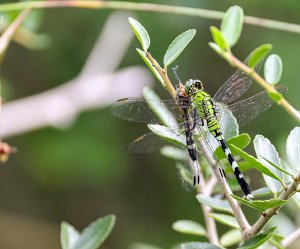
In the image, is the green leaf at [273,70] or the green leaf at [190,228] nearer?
the green leaf at [273,70]

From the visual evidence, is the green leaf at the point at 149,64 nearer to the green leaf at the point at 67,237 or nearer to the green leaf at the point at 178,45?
the green leaf at the point at 178,45

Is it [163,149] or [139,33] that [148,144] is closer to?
[163,149]

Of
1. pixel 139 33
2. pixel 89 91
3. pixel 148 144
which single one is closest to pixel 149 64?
pixel 139 33

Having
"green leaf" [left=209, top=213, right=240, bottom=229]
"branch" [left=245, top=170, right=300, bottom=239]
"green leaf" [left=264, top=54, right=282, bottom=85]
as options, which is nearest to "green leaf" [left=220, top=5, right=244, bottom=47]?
"green leaf" [left=264, top=54, right=282, bottom=85]

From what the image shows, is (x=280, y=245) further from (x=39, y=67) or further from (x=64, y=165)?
(x=39, y=67)

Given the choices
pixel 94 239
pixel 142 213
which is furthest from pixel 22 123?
pixel 94 239

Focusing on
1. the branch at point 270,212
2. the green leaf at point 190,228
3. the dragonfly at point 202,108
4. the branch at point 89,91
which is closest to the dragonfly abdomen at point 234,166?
the dragonfly at point 202,108

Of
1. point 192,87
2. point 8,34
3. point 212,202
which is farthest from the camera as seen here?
point 8,34

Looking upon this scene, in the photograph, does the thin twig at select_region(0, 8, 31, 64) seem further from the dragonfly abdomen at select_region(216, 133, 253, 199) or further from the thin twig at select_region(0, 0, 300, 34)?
the dragonfly abdomen at select_region(216, 133, 253, 199)
